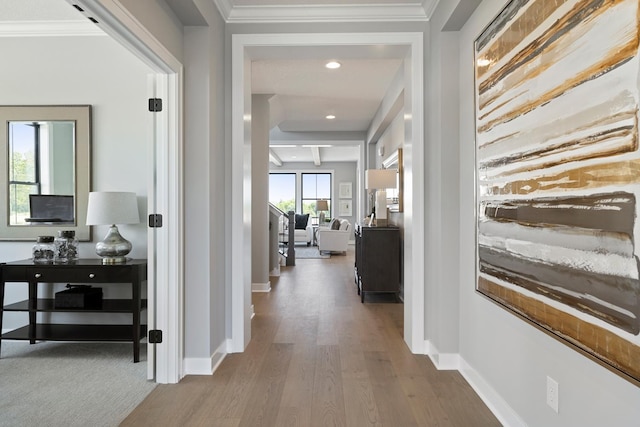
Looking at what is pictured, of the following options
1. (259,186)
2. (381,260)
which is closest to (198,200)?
(259,186)

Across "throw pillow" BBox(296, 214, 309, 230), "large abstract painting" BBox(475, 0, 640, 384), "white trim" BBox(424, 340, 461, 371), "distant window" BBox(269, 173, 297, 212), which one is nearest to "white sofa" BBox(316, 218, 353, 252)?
"throw pillow" BBox(296, 214, 309, 230)

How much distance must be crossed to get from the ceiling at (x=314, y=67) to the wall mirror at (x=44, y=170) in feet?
2.60

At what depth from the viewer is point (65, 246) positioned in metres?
3.03

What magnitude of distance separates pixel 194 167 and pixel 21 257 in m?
1.96

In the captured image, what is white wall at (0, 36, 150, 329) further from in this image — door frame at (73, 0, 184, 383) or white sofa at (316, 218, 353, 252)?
white sofa at (316, 218, 353, 252)

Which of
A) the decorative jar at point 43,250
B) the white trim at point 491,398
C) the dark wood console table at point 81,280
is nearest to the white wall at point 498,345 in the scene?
the white trim at point 491,398

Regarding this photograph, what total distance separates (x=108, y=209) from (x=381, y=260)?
2915 millimetres

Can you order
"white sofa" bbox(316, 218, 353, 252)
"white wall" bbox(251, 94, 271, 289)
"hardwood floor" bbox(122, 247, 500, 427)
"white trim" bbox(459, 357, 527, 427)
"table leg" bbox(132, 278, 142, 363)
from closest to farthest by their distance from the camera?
"white trim" bbox(459, 357, 527, 427)
"hardwood floor" bbox(122, 247, 500, 427)
"table leg" bbox(132, 278, 142, 363)
"white wall" bbox(251, 94, 271, 289)
"white sofa" bbox(316, 218, 353, 252)

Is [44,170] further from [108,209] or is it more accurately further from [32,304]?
[32,304]

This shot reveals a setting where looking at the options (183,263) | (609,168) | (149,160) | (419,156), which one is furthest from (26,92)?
(609,168)

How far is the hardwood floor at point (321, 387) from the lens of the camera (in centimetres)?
203

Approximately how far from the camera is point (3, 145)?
327cm

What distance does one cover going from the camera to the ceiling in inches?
112

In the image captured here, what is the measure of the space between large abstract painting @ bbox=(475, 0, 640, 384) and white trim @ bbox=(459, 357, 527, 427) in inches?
20.3
